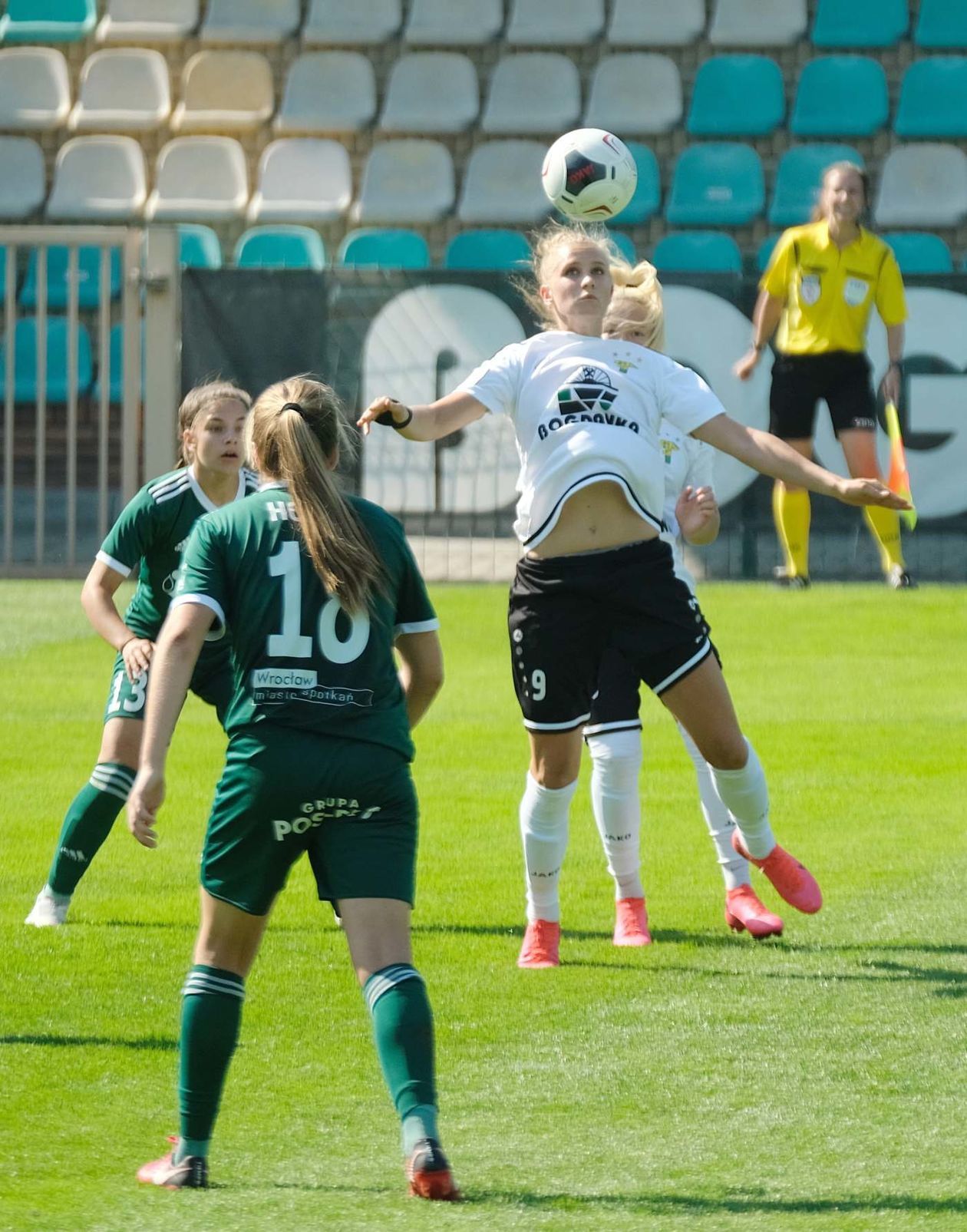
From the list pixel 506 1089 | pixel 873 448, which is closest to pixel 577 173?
pixel 506 1089

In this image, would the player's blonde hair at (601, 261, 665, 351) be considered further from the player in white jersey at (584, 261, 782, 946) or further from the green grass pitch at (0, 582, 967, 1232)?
the green grass pitch at (0, 582, 967, 1232)

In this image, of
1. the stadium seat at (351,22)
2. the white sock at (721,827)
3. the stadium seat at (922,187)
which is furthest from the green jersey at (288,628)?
the stadium seat at (351,22)

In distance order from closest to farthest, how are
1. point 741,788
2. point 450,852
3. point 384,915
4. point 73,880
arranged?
1. point 384,915
2. point 741,788
3. point 73,880
4. point 450,852

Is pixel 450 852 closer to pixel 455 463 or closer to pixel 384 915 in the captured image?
pixel 384 915

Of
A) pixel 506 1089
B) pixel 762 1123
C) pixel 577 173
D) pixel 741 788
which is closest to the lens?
pixel 762 1123

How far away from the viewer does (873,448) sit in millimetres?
12547

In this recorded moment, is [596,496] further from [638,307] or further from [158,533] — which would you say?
[158,533]

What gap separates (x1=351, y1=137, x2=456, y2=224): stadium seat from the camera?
1928 cm

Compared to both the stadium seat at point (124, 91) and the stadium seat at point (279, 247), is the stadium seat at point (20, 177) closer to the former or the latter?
the stadium seat at point (124, 91)

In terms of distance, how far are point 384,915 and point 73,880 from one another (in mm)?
2712

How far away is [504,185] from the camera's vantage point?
1953 centimetres

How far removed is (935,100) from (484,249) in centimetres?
488

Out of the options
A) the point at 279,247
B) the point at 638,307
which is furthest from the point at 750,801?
the point at 279,247

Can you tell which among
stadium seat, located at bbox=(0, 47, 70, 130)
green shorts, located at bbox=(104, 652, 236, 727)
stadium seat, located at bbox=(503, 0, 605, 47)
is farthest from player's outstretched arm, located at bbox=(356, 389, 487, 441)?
stadium seat, located at bbox=(0, 47, 70, 130)
